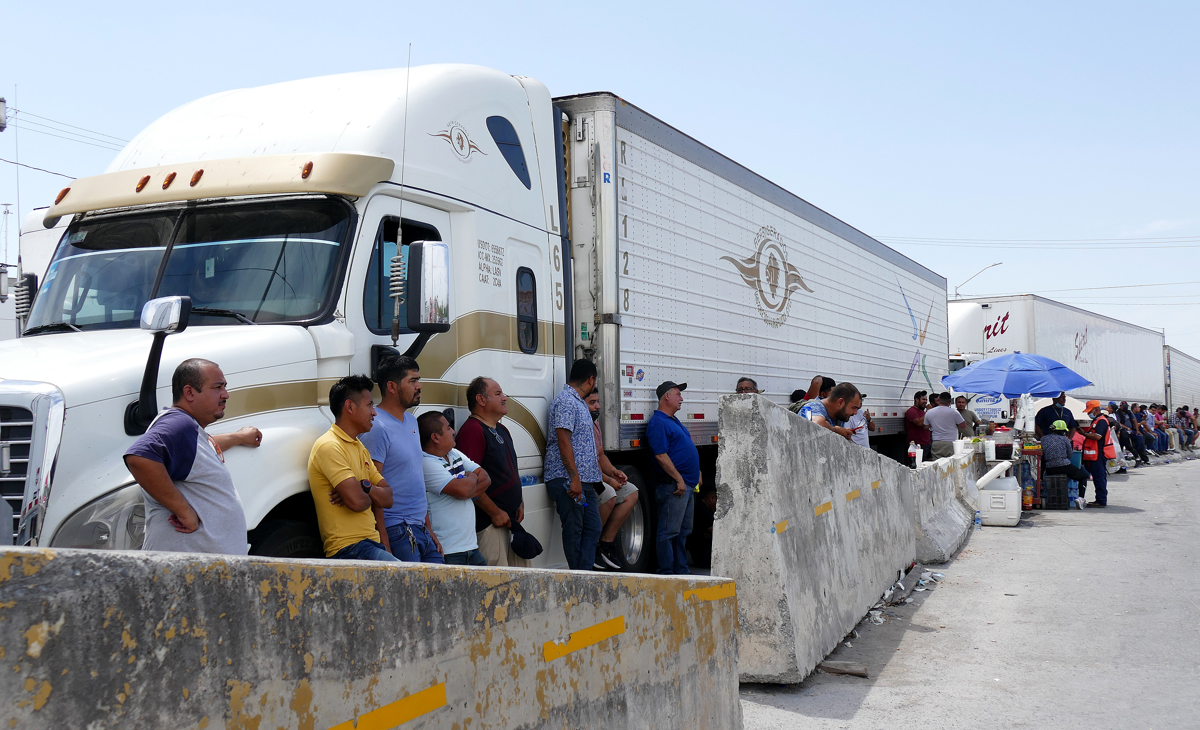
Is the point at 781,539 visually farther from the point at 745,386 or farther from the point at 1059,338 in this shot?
the point at 1059,338

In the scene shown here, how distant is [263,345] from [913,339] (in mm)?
15190

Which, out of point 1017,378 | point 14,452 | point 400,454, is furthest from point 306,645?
point 1017,378

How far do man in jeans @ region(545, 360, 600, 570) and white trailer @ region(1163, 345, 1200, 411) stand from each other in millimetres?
47357

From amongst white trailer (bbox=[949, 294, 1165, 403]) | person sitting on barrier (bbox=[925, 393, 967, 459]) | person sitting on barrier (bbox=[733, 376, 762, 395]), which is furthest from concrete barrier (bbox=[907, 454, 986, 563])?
white trailer (bbox=[949, 294, 1165, 403])

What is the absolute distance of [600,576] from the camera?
3.51 m

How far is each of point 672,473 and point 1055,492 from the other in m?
11.2

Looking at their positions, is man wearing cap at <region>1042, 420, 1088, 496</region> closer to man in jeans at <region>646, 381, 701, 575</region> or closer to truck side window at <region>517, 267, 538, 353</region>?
man in jeans at <region>646, 381, 701, 575</region>

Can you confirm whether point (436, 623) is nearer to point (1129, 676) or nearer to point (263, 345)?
point (263, 345)

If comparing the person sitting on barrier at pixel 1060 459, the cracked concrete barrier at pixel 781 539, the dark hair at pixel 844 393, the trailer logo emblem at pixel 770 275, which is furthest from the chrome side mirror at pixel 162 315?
the person sitting on barrier at pixel 1060 459

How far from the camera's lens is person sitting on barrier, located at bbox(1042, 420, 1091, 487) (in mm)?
16406

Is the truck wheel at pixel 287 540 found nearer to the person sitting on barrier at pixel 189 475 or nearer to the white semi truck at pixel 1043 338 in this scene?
the person sitting on barrier at pixel 189 475

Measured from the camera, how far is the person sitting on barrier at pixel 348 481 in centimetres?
463

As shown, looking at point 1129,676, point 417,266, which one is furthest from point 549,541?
point 1129,676

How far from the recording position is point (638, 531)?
8383 millimetres
